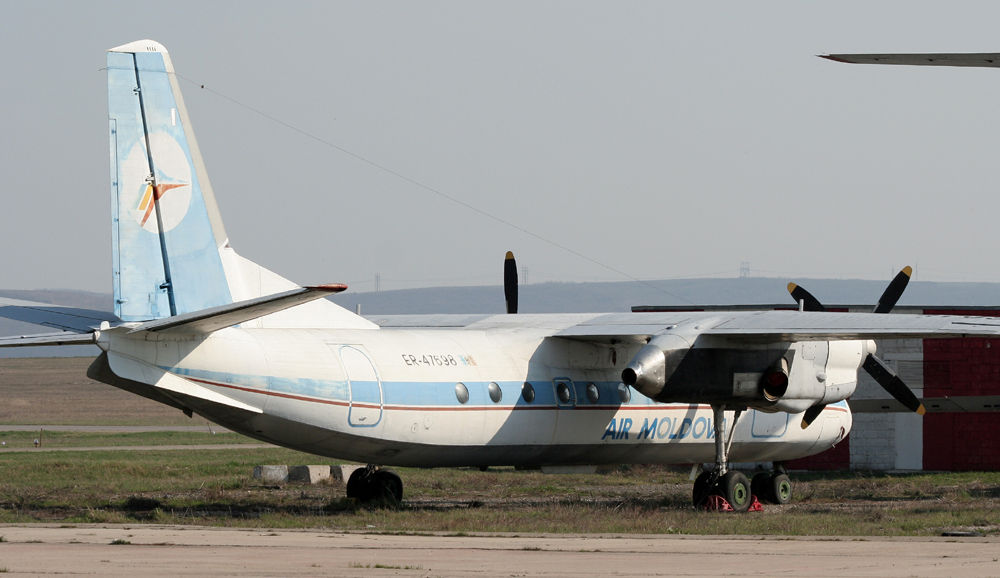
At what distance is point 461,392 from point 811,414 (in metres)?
7.14

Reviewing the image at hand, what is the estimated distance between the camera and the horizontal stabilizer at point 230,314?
1602 centimetres

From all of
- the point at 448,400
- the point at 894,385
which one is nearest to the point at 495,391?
the point at 448,400

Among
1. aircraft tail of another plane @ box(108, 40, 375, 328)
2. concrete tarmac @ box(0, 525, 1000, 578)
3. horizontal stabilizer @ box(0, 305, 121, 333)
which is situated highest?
aircraft tail of another plane @ box(108, 40, 375, 328)

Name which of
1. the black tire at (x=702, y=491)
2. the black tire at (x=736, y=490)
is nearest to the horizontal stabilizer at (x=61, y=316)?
the black tire at (x=702, y=491)

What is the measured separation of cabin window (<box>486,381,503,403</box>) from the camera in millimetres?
22156

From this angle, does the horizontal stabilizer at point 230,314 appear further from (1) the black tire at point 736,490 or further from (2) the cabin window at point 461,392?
(1) the black tire at point 736,490

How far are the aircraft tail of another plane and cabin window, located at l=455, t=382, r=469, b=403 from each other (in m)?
3.99

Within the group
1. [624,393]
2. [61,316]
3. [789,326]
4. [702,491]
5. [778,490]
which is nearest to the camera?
[61,316]

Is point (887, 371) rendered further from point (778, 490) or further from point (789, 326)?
point (789, 326)

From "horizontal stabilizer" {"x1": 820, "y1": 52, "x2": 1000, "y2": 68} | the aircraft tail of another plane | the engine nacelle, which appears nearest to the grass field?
the engine nacelle

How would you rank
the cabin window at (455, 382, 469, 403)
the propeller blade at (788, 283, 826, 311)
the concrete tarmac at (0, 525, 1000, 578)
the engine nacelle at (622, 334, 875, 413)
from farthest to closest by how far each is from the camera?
the propeller blade at (788, 283, 826, 311) < the engine nacelle at (622, 334, 875, 413) < the cabin window at (455, 382, 469, 403) < the concrete tarmac at (0, 525, 1000, 578)

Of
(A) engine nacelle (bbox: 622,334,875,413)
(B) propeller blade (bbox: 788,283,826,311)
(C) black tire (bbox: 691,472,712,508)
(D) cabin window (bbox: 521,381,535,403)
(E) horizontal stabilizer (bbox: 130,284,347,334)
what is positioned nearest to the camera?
(E) horizontal stabilizer (bbox: 130,284,347,334)

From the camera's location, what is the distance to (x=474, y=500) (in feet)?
84.3

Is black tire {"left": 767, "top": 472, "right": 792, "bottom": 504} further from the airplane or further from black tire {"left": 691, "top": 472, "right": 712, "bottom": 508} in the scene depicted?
black tire {"left": 691, "top": 472, "right": 712, "bottom": 508}
